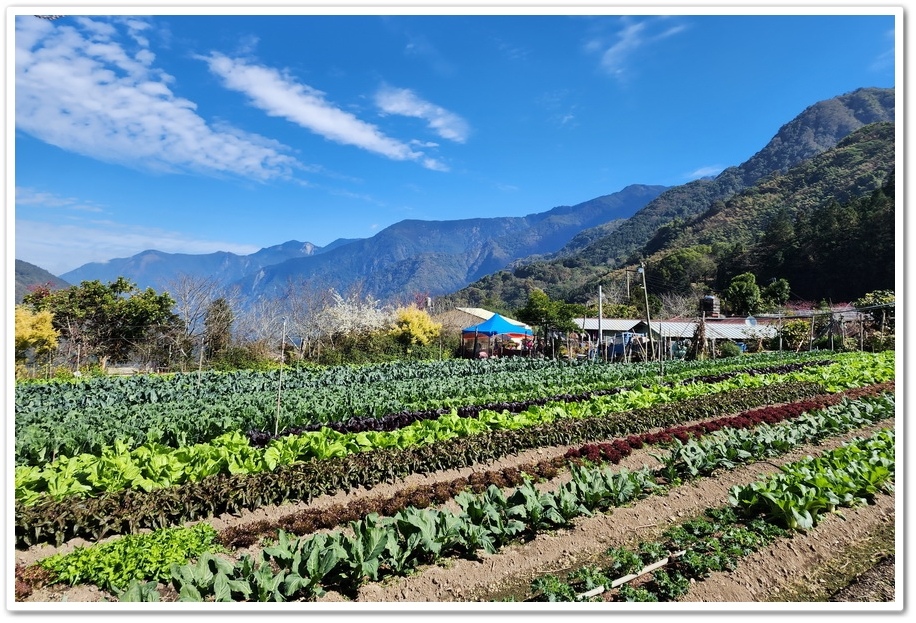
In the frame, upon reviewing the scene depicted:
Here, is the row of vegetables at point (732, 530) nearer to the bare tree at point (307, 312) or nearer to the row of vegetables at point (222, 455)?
the row of vegetables at point (222, 455)

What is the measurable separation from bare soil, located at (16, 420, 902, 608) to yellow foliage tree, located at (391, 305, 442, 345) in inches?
825

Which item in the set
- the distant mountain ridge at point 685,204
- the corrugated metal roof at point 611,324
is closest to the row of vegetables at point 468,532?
the corrugated metal roof at point 611,324

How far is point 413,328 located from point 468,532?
22.4 metres

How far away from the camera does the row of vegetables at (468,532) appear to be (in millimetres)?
3285

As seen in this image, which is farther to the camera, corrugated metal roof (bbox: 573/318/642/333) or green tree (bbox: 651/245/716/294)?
green tree (bbox: 651/245/716/294)

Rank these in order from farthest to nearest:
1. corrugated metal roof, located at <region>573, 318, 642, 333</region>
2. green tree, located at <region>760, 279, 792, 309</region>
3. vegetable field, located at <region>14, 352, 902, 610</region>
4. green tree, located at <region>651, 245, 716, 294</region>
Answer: green tree, located at <region>651, 245, 716, 294</region>, green tree, located at <region>760, 279, 792, 309</region>, corrugated metal roof, located at <region>573, 318, 642, 333</region>, vegetable field, located at <region>14, 352, 902, 610</region>

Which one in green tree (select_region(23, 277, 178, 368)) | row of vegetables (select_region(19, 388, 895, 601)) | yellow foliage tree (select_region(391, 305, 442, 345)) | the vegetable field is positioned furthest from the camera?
yellow foliage tree (select_region(391, 305, 442, 345))

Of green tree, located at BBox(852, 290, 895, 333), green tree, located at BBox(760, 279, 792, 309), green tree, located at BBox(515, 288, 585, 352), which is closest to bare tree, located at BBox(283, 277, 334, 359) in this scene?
green tree, located at BBox(515, 288, 585, 352)

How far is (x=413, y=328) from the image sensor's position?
2623 centimetres

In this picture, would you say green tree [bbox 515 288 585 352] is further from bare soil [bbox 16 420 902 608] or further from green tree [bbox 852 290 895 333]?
bare soil [bbox 16 420 902 608]

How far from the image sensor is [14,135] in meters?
3.52

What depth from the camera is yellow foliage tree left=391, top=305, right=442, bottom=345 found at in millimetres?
26234

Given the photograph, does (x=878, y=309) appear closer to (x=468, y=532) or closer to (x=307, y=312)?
(x=307, y=312)
